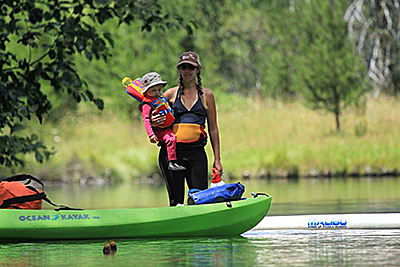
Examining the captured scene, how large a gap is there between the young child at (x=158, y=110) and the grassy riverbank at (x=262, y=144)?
15377 mm

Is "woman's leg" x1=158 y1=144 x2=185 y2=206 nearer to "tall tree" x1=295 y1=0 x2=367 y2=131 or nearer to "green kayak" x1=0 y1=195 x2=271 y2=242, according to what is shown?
"green kayak" x1=0 y1=195 x2=271 y2=242

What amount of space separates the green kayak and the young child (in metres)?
0.49

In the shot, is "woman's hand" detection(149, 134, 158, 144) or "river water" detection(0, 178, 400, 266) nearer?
"river water" detection(0, 178, 400, 266)

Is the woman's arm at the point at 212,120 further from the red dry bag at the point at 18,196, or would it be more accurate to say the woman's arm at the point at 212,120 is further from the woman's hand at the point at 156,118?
the red dry bag at the point at 18,196

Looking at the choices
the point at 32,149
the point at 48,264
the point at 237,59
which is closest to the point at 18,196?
Result: the point at 48,264

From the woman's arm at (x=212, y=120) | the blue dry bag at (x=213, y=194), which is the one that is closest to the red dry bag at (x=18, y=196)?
the blue dry bag at (x=213, y=194)

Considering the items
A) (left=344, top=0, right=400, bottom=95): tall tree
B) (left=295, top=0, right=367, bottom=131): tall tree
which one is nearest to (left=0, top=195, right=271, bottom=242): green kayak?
(left=295, top=0, right=367, bottom=131): tall tree

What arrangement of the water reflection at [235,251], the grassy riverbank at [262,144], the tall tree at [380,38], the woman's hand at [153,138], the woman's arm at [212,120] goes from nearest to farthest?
1. the water reflection at [235,251]
2. the woman's hand at [153,138]
3. the woman's arm at [212,120]
4. the grassy riverbank at [262,144]
5. the tall tree at [380,38]

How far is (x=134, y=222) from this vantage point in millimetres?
8320

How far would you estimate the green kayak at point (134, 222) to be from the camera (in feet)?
27.1

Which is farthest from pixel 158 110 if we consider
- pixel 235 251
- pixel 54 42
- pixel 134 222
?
pixel 54 42

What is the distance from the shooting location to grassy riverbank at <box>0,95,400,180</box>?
2377cm

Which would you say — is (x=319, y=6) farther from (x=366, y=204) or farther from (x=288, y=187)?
(x=366, y=204)

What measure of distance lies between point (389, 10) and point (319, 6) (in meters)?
5.03
